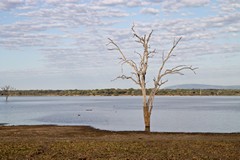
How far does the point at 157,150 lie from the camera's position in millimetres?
19750

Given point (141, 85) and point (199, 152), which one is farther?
point (141, 85)

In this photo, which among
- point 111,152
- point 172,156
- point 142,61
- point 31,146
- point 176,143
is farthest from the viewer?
point 142,61

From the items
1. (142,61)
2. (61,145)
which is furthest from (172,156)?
(142,61)

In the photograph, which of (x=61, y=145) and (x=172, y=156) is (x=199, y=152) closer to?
(x=172, y=156)

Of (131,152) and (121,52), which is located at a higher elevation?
(121,52)

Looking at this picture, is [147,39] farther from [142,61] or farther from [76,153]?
[76,153]

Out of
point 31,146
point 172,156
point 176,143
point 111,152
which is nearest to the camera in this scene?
point 172,156

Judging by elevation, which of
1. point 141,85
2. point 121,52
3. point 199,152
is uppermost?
point 121,52

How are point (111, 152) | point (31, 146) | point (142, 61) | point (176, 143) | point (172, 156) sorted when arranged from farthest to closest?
point (142, 61), point (176, 143), point (31, 146), point (111, 152), point (172, 156)

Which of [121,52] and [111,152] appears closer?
[111,152]

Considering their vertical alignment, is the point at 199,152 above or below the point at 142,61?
below

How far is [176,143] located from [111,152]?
4860 millimetres

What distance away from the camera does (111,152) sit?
62.6 feet

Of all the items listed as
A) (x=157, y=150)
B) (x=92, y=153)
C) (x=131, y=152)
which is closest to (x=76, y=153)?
(x=92, y=153)
